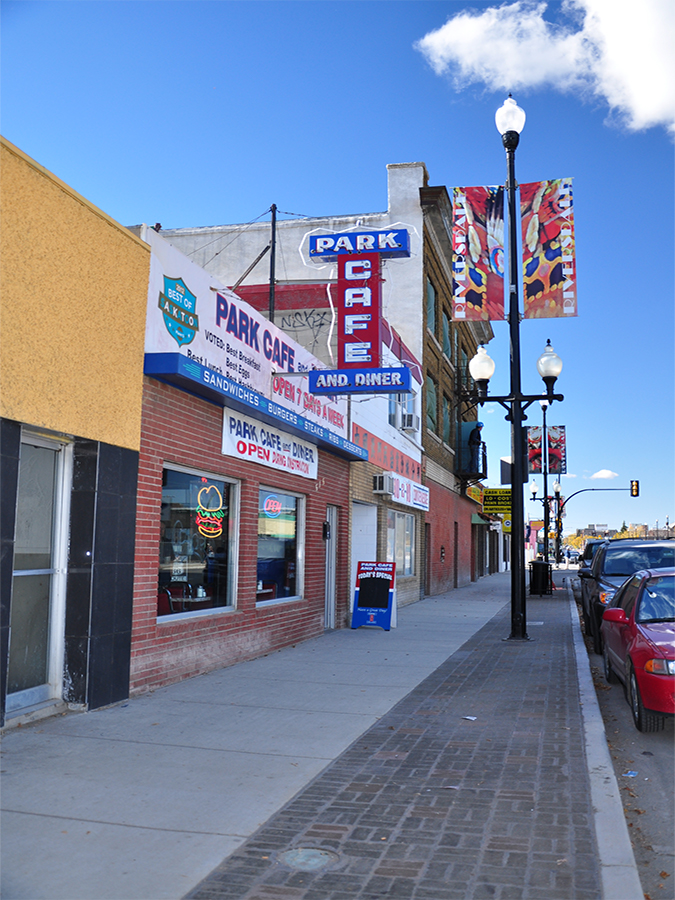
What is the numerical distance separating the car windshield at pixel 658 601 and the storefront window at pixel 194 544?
16.7 ft

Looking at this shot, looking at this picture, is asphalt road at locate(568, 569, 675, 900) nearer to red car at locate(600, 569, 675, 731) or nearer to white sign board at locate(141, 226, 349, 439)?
red car at locate(600, 569, 675, 731)

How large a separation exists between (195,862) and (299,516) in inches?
371

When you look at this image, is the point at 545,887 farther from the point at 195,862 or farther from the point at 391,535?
the point at 391,535

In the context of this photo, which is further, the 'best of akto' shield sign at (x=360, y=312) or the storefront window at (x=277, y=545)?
the storefront window at (x=277, y=545)

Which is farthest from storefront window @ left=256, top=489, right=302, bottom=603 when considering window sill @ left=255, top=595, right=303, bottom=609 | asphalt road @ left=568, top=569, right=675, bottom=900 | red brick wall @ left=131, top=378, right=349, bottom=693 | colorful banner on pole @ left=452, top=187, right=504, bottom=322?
asphalt road @ left=568, top=569, right=675, bottom=900

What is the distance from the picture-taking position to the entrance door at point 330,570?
15086 millimetres

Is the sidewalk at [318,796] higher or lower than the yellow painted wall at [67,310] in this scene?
lower

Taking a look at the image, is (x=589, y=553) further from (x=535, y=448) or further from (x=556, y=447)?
(x=556, y=447)

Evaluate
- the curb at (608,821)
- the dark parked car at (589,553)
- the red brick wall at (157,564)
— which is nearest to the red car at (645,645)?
the curb at (608,821)

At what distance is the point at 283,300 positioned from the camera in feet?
59.1

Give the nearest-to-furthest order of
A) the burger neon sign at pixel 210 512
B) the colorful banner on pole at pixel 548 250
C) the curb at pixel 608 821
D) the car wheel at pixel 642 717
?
the curb at pixel 608 821, the car wheel at pixel 642 717, the burger neon sign at pixel 210 512, the colorful banner on pole at pixel 548 250

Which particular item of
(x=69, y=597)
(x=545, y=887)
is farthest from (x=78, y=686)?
(x=545, y=887)

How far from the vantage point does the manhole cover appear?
3.96 m

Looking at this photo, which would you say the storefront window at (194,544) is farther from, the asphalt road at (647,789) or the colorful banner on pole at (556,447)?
the colorful banner on pole at (556,447)
